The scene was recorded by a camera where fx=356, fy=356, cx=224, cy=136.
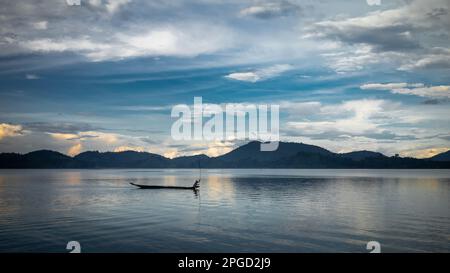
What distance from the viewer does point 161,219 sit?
1619 inches

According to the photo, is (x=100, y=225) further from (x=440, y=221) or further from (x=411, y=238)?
(x=440, y=221)

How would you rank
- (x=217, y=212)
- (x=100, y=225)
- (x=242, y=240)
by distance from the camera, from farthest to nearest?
(x=217, y=212) → (x=100, y=225) → (x=242, y=240)

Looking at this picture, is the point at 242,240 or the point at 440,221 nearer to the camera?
the point at 242,240

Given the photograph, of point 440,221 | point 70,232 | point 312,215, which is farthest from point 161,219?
point 440,221

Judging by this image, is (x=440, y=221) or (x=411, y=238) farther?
(x=440, y=221)

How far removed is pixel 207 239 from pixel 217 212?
17.6m

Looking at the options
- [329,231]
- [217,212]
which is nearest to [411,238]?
[329,231]
